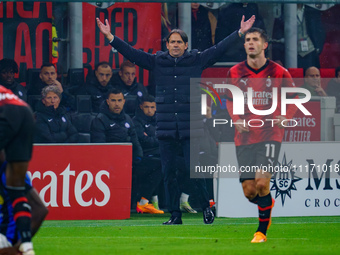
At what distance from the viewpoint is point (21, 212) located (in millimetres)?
7031

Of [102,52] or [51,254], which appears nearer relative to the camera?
[51,254]

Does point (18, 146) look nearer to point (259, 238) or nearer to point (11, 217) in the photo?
point (11, 217)

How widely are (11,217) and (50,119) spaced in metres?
5.87

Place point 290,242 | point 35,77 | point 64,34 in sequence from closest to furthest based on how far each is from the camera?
1. point 290,242
2. point 35,77
3. point 64,34

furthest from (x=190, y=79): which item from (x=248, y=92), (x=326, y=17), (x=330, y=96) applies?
(x=326, y=17)

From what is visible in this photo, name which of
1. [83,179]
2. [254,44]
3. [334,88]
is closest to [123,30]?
[334,88]

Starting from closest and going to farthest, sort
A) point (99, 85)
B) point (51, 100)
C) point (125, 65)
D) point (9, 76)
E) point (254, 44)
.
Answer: point (254, 44) < point (51, 100) < point (9, 76) < point (99, 85) < point (125, 65)

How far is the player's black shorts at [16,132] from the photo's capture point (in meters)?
6.92

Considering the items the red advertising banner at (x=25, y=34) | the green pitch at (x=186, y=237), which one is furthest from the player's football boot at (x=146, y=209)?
the red advertising banner at (x=25, y=34)

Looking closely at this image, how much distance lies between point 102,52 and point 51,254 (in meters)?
8.24

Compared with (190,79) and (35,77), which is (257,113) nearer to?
(190,79)

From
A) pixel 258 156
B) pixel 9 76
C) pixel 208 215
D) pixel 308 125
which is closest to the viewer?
pixel 258 156

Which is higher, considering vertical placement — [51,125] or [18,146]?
[18,146]

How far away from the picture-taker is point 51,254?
7.94 metres
